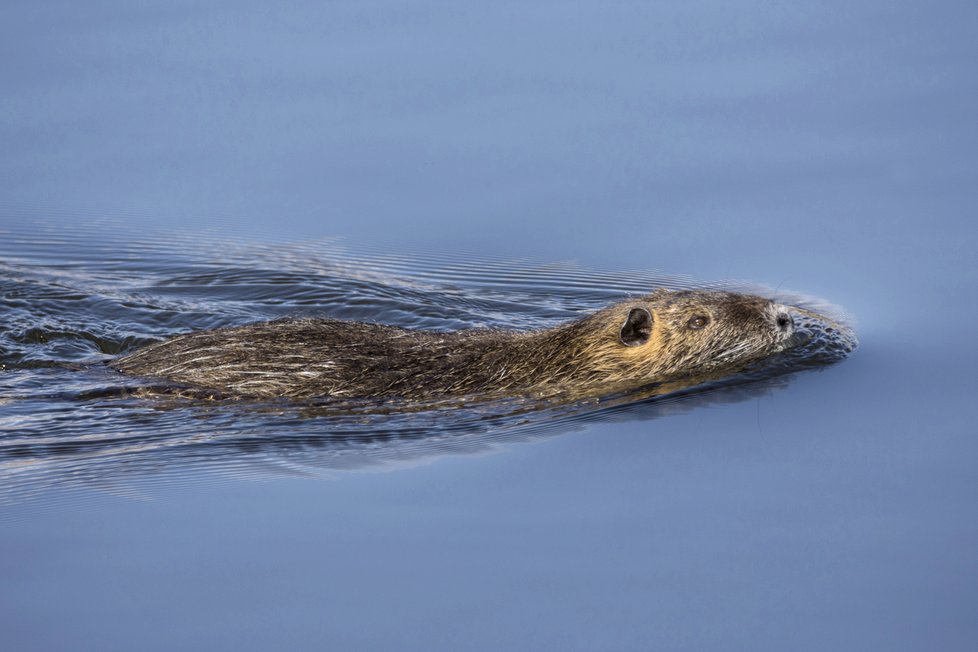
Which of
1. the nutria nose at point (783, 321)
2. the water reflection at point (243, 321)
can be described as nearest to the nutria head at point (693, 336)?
the nutria nose at point (783, 321)

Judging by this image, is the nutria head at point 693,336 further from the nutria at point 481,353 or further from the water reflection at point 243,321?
the water reflection at point 243,321

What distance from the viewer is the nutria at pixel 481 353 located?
23.4 ft

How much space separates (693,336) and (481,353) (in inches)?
44.8

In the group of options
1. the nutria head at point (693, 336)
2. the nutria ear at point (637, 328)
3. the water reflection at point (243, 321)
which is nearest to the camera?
the water reflection at point (243, 321)

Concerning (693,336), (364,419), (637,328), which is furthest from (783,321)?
(364,419)

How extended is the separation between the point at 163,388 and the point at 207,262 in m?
2.16

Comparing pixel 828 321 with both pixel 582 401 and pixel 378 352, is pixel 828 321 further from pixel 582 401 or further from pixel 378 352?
pixel 378 352

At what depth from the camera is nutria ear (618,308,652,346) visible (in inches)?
289

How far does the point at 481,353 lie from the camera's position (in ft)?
24.0

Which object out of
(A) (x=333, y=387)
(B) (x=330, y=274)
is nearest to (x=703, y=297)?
(A) (x=333, y=387)

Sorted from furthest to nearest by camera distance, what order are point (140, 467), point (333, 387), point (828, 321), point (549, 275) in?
1. point (549, 275)
2. point (828, 321)
3. point (333, 387)
4. point (140, 467)

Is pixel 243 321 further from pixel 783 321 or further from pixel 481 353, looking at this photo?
pixel 783 321

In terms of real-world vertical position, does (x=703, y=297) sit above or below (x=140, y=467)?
above

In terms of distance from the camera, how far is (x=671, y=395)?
7258 millimetres
